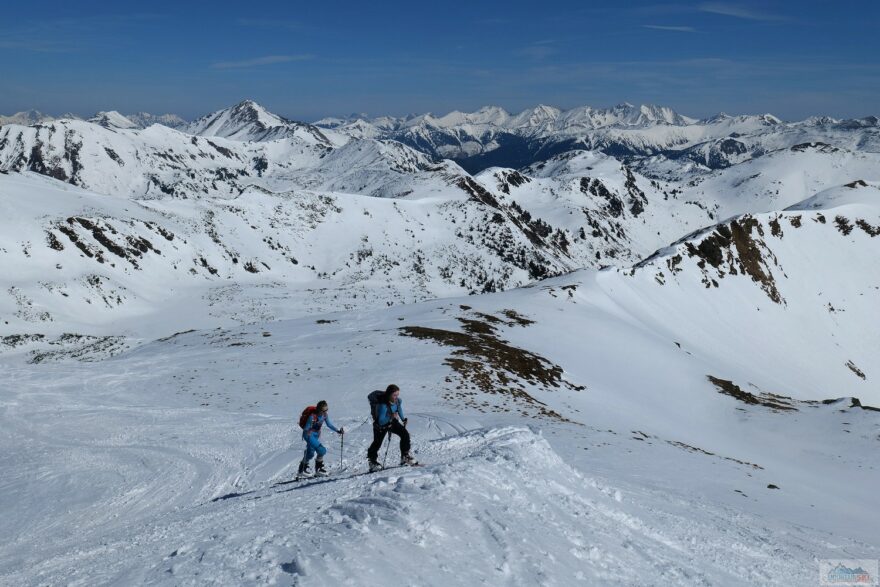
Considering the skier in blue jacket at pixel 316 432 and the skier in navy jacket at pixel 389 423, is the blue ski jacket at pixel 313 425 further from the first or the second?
the skier in navy jacket at pixel 389 423

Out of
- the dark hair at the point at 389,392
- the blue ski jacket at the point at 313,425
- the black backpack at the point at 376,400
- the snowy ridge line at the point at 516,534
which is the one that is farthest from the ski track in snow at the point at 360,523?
the dark hair at the point at 389,392

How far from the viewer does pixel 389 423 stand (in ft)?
47.2

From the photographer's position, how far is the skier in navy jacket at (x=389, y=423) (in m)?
14.3

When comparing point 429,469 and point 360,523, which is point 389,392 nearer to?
point 429,469

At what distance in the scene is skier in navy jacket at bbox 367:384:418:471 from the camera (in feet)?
47.0

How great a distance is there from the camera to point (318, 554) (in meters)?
8.30

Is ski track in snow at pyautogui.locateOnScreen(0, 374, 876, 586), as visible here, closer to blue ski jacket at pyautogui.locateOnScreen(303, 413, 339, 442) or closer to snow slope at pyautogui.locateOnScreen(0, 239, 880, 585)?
snow slope at pyautogui.locateOnScreen(0, 239, 880, 585)

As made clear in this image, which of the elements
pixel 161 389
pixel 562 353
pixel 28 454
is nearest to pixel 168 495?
pixel 28 454

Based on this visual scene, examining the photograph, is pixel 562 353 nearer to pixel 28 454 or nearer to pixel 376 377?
pixel 376 377

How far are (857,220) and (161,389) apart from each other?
132 metres

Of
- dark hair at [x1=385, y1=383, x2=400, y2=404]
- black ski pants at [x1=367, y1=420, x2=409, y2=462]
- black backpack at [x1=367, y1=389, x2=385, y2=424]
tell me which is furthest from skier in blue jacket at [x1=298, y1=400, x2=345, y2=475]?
dark hair at [x1=385, y1=383, x2=400, y2=404]

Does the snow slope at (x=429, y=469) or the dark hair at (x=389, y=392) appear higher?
the dark hair at (x=389, y=392)

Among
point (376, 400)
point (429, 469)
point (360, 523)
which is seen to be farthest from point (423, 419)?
point (360, 523)

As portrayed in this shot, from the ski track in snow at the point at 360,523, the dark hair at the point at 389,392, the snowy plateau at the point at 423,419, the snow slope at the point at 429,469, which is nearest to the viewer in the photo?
the ski track in snow at the point at 360,523
